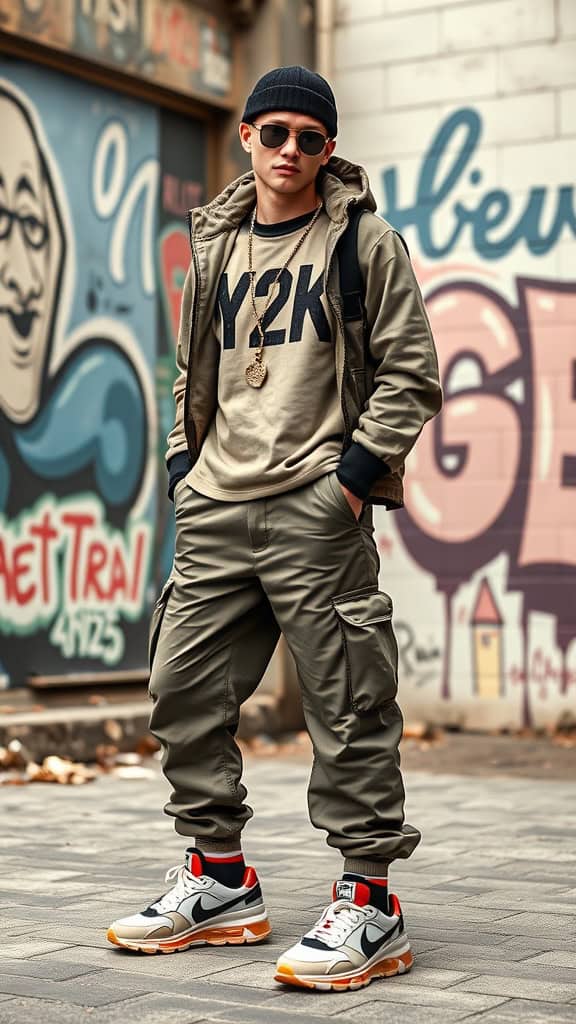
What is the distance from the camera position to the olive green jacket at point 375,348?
3.74m

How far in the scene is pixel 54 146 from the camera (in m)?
8.29

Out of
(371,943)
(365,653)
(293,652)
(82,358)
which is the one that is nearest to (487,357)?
(82,358)

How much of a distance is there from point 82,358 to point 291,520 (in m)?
4.86

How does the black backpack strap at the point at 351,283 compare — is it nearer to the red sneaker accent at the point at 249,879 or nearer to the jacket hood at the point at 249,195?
the jacket hood at the point at 249,195

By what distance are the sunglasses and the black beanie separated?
4 cm

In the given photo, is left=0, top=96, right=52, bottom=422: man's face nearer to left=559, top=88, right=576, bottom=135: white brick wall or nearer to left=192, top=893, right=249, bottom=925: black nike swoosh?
left=559, top=88, right=576, bottom=135: white brick wall

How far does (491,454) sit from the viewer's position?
9.27m

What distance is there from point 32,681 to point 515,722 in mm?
2765

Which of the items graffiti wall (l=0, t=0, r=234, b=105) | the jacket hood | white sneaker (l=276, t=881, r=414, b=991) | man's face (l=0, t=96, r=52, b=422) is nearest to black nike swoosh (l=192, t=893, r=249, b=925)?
white sneaker (l=276, t=881, r=414, b=991)

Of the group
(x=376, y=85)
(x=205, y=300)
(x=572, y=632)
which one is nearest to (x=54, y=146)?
(x=376, y=85)

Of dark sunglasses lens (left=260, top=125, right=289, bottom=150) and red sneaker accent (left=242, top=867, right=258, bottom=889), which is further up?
dark sunglasses lens (left=260, top=125, right=289, bottom=150)

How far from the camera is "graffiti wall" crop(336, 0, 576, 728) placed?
9.12 m

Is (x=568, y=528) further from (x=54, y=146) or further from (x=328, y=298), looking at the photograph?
(x=328, y=298)

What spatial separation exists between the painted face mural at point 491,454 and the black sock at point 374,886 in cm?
539
